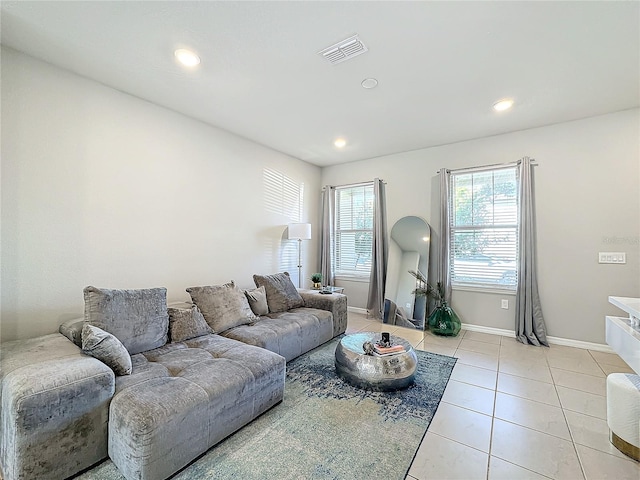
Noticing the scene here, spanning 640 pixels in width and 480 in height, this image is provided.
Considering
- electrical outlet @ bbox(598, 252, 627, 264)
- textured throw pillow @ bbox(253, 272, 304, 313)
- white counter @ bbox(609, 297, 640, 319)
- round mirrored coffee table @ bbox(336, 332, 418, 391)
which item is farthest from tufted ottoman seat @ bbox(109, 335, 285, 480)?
electrical outlet @ bbox(598, 252, 627, 264)

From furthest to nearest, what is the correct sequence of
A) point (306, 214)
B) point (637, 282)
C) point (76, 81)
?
point (306, 214), point (637, 282), point (76, 81)

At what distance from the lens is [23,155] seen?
2197mm

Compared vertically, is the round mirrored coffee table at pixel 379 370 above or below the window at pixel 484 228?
below

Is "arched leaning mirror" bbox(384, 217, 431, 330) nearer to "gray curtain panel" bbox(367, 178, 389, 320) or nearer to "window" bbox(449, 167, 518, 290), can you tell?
"gray curtain panel" bbox(367, 178, 389, 320)

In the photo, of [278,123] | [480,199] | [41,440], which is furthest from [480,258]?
[41,440]

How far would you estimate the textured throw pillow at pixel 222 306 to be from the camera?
2.75m

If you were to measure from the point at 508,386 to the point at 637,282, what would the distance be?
215cm

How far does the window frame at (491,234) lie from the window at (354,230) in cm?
135

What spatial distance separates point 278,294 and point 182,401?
2.03 meters

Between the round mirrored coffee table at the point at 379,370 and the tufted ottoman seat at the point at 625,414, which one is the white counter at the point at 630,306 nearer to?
the tufted ottoman seat at the point at 625,414

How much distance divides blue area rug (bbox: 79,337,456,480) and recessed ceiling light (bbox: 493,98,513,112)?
9.61 ft

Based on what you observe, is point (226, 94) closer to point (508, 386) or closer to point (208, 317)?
point (208, 317)

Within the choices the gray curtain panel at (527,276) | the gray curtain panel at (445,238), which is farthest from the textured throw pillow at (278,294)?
the gray curtain panel at (527,276)

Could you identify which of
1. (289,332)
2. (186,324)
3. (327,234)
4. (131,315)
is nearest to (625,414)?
(289,332)
